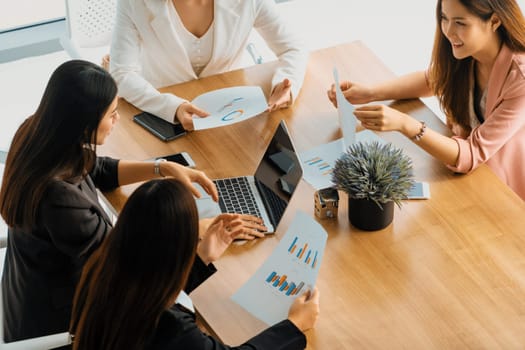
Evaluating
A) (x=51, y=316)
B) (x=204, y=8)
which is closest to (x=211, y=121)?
(x=204, y=8)

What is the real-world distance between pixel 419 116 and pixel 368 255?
0.67 m

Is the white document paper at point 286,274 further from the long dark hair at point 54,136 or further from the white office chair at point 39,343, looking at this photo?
the long dark hair at point 54,136

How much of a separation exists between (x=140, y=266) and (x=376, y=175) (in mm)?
681

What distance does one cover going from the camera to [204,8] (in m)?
2.80

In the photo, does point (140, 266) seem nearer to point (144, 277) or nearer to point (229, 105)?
point (144, 277)

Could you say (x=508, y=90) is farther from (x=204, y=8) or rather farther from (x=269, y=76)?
(x=204, y=8)

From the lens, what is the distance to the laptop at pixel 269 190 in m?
2.14

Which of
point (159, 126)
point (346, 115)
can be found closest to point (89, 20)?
point (159, 126)

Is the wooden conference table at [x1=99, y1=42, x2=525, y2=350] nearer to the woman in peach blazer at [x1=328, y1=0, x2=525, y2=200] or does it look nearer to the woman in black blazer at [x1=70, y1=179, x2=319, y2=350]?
the woman in peach blazer at [x1=328, y1=0, x2=525, y2=200]

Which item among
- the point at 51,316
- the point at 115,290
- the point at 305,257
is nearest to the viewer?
the point at 115,290

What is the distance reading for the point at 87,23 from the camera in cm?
325

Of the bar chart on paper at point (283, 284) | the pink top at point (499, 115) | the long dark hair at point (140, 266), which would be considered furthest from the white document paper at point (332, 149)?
the long dark hair at point (140, 266)

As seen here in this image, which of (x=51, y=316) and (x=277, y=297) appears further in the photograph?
(x=51, y=316)

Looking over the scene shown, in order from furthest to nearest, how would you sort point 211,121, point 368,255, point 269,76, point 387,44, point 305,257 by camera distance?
point 387,44
point 269,76
point 211,121
point 368,255
point 305,257
